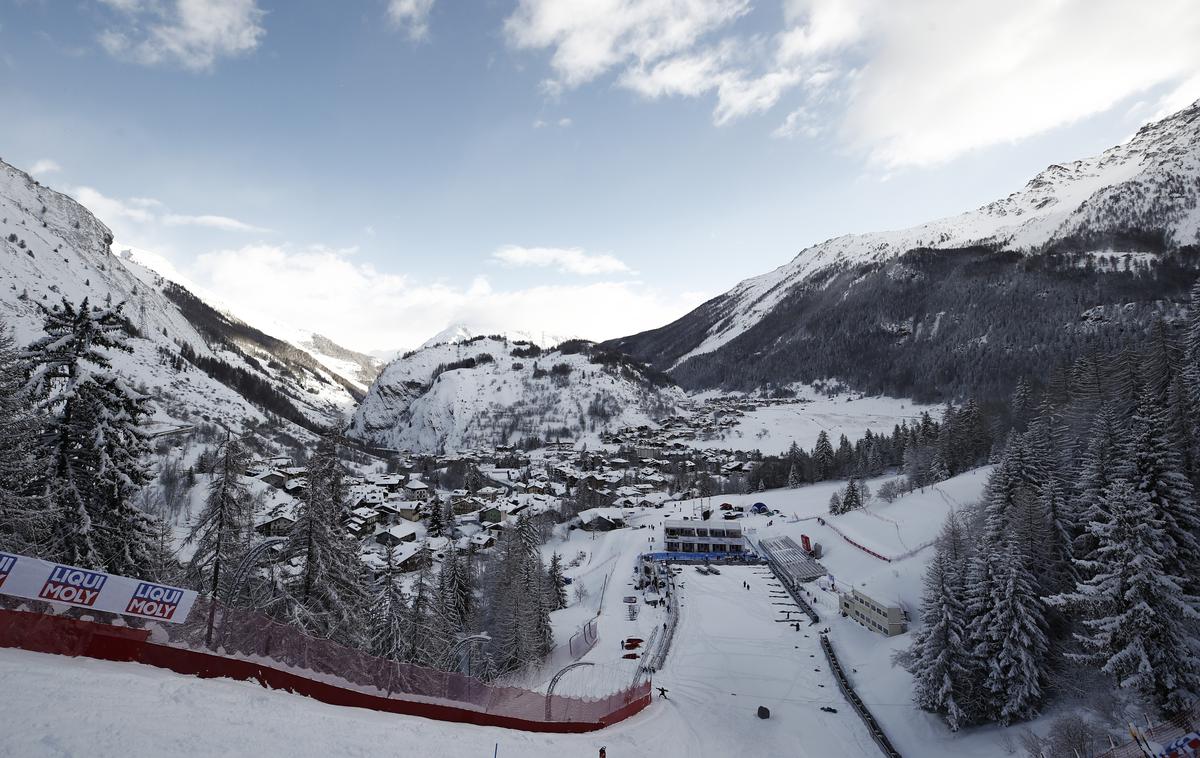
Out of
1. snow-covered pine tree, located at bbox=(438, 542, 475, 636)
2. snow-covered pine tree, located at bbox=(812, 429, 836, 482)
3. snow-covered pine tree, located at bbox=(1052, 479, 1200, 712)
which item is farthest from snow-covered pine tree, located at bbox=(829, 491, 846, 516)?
snow-covered pine tree, located at bbox=(438, 542, 475, 636)

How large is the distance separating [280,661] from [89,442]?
8113mm

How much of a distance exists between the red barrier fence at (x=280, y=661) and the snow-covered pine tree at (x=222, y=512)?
13.8ft

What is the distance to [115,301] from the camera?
13638 cm

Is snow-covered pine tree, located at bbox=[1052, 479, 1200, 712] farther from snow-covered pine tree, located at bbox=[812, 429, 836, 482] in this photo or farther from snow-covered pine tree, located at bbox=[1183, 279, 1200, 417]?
snow-covered pine tree, located at bbox=[812, 429, 836, 482]

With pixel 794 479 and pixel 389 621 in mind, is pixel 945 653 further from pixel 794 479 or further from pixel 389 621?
pixel 794 479

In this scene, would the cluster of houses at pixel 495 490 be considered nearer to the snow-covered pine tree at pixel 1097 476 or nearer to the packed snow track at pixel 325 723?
the packed snow track at pixel 325 723

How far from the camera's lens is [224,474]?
1612 centimetres

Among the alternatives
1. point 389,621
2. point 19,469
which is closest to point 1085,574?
point 389,621

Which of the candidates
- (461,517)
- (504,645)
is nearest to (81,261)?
(461,517)

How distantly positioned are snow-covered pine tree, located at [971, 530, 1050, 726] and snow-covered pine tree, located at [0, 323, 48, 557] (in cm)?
3373

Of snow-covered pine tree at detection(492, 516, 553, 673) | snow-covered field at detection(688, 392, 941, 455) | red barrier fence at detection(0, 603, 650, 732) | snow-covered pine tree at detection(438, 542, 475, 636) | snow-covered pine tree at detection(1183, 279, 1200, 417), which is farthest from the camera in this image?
snow-covered field at detection(688, 392, 941, 455)

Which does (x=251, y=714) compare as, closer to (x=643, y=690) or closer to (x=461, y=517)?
(x=643, y=690)

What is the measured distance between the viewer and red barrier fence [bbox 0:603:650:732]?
433 inches

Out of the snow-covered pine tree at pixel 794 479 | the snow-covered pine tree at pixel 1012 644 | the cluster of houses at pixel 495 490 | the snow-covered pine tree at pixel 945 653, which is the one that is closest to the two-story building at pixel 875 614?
the snow-covered pine tree at pixel 945 653
